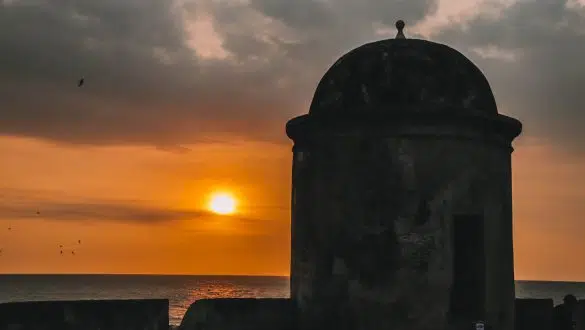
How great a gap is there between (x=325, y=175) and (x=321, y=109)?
0.70 m

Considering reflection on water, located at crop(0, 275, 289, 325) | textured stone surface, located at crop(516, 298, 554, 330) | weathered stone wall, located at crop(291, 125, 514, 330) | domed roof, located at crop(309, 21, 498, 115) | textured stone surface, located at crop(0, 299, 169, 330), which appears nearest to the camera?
textured stone surface, located at crop(0, 299, 169, 330)

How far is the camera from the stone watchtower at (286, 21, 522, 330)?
723cm

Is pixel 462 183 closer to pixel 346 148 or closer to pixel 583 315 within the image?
pixel 346 148

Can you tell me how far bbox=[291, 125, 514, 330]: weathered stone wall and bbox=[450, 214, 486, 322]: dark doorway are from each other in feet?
0.26

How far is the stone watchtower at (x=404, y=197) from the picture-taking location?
7.23m

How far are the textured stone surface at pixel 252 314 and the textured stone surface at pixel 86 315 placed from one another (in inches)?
28.6

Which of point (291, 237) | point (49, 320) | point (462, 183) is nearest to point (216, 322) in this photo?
point (291, 237)

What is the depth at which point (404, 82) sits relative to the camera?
7.51 m

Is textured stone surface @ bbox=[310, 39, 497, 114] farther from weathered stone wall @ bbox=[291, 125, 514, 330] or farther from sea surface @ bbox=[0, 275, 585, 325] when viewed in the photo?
sea surface @ bbox=[0, 275, 585, 325]

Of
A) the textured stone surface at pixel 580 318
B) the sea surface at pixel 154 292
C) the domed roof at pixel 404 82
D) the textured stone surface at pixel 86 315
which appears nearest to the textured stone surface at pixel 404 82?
the domed roof at pixel 404 82

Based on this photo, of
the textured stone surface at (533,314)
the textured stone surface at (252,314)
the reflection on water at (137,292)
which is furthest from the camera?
the reflection on water at (137,292)

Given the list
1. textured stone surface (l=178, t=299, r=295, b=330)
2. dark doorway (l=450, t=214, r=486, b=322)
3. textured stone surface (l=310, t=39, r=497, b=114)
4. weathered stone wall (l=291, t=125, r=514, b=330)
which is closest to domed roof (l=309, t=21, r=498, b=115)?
textured stone surface (l=310, t=39, r=497, b=114)

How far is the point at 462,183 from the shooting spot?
7352 mm

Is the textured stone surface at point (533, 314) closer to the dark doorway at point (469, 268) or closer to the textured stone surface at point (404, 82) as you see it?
the dark doorway at point (469, 268)
